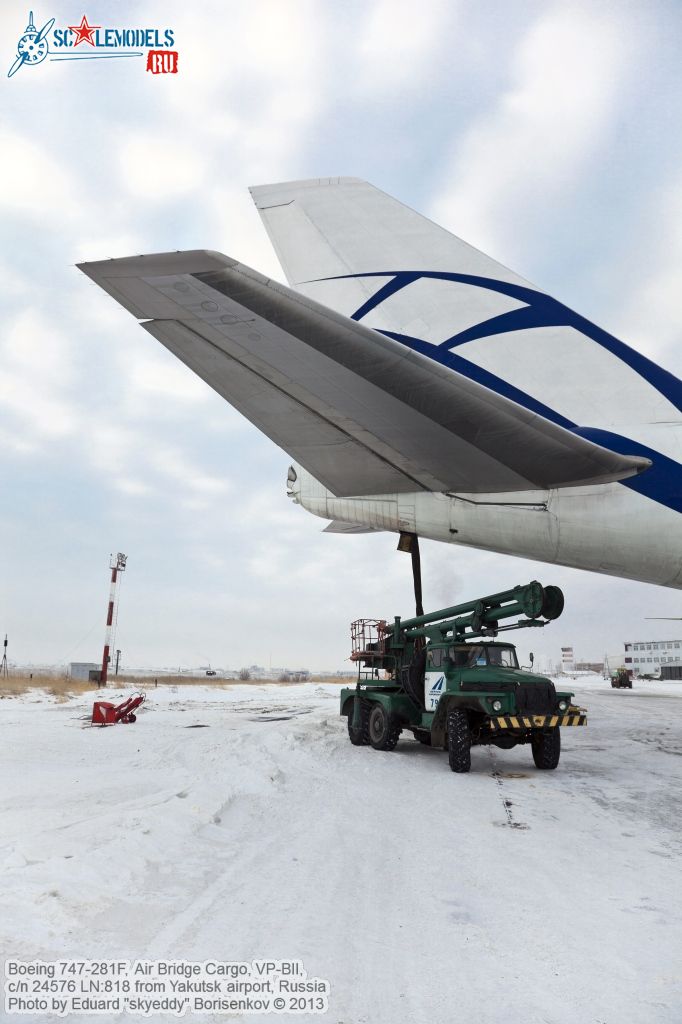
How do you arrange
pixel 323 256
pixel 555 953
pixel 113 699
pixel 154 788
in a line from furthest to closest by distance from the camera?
pixel 113 699 → pixel 323 256 → pixel 154 788 → pixel 555 953

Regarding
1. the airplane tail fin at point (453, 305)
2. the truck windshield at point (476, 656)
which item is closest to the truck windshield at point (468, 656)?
the truck windshield at point (476, 656)

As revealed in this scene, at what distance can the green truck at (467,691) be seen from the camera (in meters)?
8.77

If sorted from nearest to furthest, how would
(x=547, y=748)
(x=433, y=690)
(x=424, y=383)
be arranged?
1. (x=424, y=383)
2. (x=547, y=748)
3. (x=433, y=690)

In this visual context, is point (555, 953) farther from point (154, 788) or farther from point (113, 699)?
point (113, 699)

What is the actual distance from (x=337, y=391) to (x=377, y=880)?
395 centimetres

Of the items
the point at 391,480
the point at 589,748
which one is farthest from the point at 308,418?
the point at 589,748

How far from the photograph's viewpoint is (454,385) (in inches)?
218

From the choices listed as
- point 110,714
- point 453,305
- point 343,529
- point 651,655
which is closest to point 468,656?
point 343,529

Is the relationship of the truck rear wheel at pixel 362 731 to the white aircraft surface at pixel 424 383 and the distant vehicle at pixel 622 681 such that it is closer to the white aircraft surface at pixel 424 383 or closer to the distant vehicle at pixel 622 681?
the white aircraft surface at pixel 424 383

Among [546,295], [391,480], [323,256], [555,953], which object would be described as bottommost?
[555,953]

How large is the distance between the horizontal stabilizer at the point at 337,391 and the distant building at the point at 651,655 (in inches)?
4133

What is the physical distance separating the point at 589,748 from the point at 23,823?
9.96 m

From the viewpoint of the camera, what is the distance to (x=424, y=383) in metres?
5.48

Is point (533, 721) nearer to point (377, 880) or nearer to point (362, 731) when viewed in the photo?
point (362, 731)
